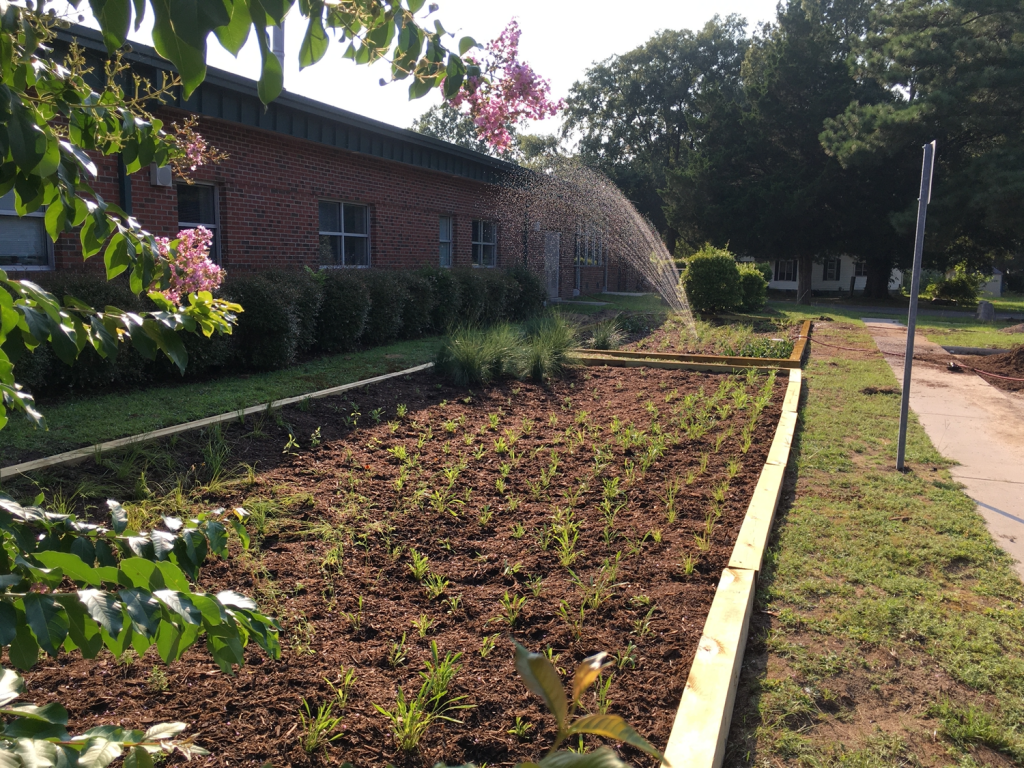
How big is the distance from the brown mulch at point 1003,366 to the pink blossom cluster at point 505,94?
8.64 m

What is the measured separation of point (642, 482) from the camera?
486 centimetres

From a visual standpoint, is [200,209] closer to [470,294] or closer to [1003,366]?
[470,294]

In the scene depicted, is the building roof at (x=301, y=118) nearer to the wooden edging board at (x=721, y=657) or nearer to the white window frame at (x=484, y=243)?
the white window frame at (x=484, y=243)

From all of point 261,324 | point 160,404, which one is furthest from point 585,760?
point 261,324

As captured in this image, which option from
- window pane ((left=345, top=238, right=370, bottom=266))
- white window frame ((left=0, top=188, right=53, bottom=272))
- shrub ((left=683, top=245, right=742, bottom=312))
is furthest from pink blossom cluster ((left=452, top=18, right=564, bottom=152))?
shrub ((left=683, top=245, right=742, bottom=312))

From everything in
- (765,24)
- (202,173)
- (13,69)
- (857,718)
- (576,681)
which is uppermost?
(765,24)

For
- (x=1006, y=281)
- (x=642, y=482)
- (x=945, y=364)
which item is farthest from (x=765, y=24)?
(x=642, y=482)

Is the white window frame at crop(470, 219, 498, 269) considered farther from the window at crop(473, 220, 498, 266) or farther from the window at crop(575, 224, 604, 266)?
the window at crop(575, 224, 604, 266)

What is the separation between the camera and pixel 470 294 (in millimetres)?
14586

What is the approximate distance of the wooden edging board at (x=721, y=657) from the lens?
2.21m

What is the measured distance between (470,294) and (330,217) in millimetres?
3016

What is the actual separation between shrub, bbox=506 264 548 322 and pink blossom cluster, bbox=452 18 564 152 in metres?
13.9

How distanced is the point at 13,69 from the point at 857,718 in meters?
3.03

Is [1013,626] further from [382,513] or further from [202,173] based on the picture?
[202,173]
